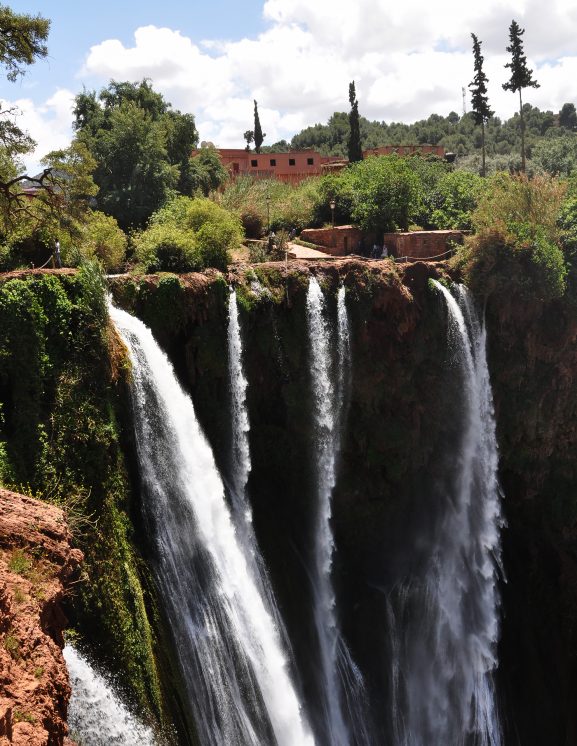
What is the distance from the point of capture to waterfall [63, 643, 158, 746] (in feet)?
31.3

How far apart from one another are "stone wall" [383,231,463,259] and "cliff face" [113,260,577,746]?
A: 12.9 ft

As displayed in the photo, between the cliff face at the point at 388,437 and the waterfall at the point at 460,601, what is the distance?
0.51 metres

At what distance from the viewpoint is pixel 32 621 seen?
664 cm

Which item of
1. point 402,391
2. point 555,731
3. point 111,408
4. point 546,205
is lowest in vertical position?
point 555,731

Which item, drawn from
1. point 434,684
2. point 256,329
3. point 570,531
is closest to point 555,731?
point 434,684

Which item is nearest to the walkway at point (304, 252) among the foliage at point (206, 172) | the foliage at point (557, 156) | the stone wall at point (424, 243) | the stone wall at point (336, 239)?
the stone wall at point (336, 239)

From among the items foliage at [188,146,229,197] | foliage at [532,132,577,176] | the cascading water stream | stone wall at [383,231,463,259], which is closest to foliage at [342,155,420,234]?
stone wall at [383,231,463,259]

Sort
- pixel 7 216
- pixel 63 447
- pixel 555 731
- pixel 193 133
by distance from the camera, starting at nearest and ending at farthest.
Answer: pixel 63 447, pixel 7 216, pixel 555 731, pixel 193 133

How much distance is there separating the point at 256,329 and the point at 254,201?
39.0 ft

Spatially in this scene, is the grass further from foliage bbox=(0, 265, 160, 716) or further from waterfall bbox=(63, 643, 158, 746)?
waterfall bbox=(63, 643, 158, 746)

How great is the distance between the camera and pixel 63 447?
11414 mm

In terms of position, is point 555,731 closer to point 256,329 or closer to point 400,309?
point 400,309

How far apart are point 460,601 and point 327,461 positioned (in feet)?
20.6

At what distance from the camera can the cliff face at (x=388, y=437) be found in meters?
16.5
